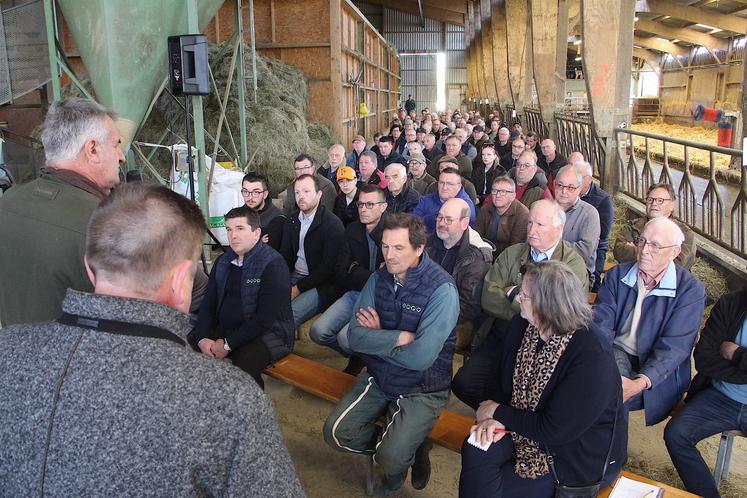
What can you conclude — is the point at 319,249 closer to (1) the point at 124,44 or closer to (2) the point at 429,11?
(1) the point at 124,44

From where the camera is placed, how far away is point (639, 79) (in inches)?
1307

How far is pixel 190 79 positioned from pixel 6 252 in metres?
3.44

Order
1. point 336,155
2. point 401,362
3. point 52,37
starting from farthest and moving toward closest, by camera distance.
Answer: point 336,155 < point 52,37 < point 401,362

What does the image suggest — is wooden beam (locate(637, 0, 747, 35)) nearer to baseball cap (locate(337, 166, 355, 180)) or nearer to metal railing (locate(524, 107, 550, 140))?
metal railing (locate(524, 107, 550, 140))

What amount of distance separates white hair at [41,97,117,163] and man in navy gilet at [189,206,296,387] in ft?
5.06

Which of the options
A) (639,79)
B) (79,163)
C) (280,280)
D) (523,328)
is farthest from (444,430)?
(639,79)

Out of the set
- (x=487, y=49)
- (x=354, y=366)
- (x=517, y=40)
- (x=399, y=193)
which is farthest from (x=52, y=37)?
(x=487, y=49)

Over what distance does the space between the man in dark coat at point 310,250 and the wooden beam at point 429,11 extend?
1297 inches

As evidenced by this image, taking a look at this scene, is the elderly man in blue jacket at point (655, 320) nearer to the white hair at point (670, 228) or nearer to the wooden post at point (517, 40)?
the white hair at point (670, 228)

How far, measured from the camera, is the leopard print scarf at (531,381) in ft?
7.66

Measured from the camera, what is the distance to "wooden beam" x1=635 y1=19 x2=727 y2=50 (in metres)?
23.7

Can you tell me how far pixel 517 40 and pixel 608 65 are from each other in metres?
10.4

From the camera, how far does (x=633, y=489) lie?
2408 mm

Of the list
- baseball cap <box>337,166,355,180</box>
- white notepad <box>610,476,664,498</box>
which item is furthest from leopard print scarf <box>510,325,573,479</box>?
baseball cap <box>337,166,355,180</box>
